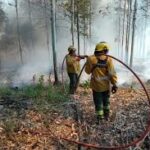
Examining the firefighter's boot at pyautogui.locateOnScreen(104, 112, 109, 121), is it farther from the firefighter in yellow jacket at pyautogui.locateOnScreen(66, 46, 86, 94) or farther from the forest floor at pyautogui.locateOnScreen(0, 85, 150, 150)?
the firefighter in yellow jacket at pyautogui.locateOnScreen(66, 46, 86, 94)

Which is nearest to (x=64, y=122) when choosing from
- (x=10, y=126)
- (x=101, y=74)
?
(x=10, y=126)

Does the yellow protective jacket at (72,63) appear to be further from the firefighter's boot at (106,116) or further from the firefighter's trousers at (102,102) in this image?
the firefighter's boot at (106,116)

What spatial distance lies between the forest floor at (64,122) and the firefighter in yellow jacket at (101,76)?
0.29 meters

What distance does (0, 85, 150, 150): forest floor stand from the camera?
630 centimetres

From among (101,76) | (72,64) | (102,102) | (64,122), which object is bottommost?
(64,122)

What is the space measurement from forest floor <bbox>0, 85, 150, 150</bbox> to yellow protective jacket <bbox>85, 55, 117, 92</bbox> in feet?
2.29

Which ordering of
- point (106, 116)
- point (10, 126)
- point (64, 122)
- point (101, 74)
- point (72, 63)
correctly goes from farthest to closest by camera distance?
1. point (72, 63)
2. point (106, 116)
3. point (101, 74)
4. point (64, 122)
5. point (10, 126)

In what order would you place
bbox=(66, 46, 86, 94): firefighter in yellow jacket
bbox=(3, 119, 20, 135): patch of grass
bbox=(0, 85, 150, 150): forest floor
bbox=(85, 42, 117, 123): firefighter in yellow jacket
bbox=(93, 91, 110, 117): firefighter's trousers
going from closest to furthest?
1. bbox=(0, 85, 150, 150): forest floor
2. bbox=(3, 119, 20, 135): patch of grass
3. bbox=(85, 42, 117, 123): firefighter in yellow jacket
4. bbox=(93, 91, 110, 117): firefighter's trousers
5. bbox=(66, 46, 86, 94): firefighter in yellow jacket

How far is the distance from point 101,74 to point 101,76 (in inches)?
1.7

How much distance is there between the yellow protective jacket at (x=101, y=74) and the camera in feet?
23.7

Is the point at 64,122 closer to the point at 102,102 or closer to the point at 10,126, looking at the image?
the point at 102,102

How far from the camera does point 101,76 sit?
738cm

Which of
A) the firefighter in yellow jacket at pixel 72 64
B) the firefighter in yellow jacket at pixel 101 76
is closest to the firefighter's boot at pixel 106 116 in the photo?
the firefighter in yellow jacket at pixel 101 76

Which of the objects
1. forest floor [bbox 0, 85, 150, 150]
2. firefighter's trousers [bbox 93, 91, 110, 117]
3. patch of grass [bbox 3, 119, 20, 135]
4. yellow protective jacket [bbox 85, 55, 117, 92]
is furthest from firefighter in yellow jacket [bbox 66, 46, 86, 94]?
patch of grass [bbox 3, 119, 20, 135]
